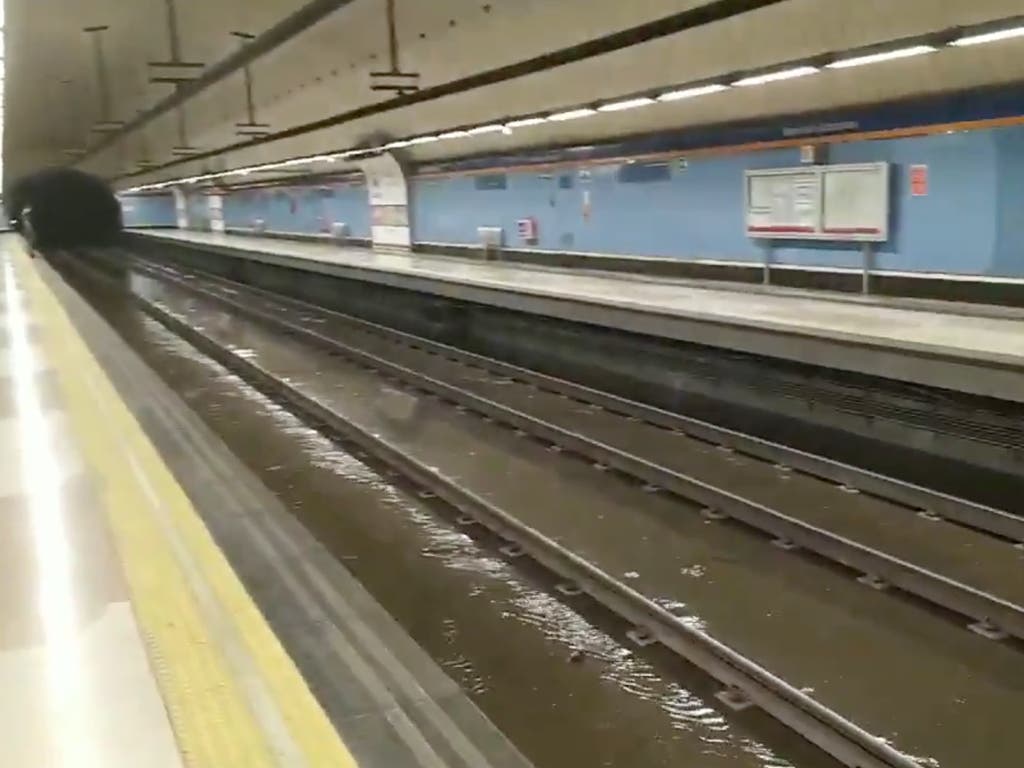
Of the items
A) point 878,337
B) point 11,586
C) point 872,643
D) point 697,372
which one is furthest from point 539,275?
point 11,586

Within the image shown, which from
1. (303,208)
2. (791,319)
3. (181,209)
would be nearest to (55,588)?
(791,319)

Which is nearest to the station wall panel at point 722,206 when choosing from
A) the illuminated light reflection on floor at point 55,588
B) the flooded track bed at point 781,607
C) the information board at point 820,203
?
the information board at point 820,203

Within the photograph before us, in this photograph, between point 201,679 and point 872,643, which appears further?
point 872,643

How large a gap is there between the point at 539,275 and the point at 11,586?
433 inches

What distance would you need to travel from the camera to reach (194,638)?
105 inches

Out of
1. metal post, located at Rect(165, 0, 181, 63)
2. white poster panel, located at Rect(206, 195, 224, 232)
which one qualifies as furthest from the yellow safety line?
white poster panel, located at Rect(206, 195, 224, 232)

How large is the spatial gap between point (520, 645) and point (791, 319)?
457 centimetres

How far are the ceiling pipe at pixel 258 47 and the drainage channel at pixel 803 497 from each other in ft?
12.3

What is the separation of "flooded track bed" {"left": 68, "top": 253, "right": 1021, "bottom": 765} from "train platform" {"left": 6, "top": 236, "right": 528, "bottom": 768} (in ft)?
4.43

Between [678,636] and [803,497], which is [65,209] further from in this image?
[678,636]

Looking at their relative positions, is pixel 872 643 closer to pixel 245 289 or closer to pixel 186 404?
pixel 186 404

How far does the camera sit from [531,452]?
792 centimetres

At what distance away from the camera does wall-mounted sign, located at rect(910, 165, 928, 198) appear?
8.28 meters

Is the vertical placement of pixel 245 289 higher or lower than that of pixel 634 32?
lower
